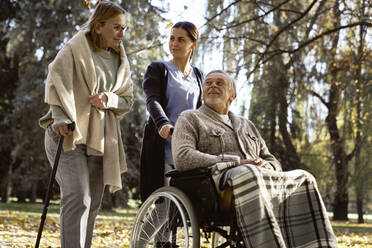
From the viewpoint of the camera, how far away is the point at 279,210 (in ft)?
8.41

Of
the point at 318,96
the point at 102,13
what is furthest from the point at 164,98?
the point at 318,96

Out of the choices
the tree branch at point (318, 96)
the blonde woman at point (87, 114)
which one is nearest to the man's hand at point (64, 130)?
the blonde woman at point (87, 114)

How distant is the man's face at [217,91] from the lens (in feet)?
9.68

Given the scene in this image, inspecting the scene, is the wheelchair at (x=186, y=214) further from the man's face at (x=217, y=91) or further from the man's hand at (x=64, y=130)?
the man's hand at (x=64, y=130)

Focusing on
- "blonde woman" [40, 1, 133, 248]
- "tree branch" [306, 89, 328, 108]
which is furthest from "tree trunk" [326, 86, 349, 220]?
"blonde woman" [40, 1, 133, 248]

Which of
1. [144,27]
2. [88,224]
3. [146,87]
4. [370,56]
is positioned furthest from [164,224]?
[370,56]

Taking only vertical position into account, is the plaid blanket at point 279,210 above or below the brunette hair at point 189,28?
below

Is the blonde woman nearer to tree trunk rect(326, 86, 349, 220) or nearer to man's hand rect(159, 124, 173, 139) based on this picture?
man's hand rect(159, 124, 173, 139)

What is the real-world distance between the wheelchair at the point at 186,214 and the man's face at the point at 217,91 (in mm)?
463

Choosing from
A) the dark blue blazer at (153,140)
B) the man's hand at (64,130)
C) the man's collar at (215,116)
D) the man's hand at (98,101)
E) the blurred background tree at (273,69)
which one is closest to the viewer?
the man's hand at (64,130)

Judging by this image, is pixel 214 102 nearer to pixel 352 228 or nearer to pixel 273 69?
pixel 273 69

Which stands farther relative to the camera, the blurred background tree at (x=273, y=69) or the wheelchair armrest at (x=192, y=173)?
the blurred background tree at (x=273, y=69)

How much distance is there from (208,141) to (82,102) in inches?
27.5

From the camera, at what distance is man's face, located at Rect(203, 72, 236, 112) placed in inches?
116
